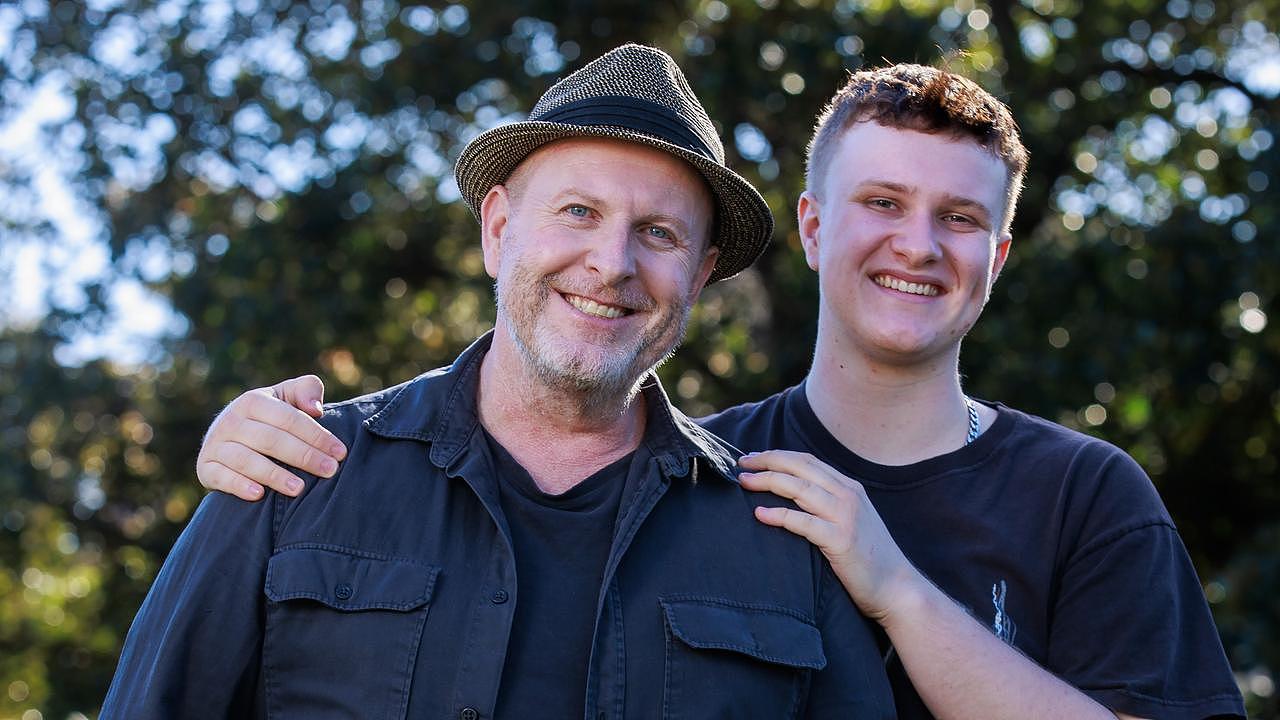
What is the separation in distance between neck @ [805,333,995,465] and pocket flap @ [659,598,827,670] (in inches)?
28.5

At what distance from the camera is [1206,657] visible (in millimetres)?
3055

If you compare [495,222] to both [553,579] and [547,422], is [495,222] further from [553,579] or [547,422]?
[553,579]

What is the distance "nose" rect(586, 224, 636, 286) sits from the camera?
2.87 meters

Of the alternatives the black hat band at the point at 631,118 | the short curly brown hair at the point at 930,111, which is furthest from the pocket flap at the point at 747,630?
the short curly brown hair at the point at 930,111

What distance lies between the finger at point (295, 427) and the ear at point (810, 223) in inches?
58.7

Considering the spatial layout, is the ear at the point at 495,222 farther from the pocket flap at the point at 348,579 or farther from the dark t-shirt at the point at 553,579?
the pocket flap at the point at 348,579

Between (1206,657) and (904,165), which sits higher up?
(904,165)

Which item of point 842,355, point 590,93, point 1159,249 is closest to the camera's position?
point 590,93

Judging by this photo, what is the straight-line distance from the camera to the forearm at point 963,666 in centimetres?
285

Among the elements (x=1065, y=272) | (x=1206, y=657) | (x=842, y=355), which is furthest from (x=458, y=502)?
(x=1065, y=272)

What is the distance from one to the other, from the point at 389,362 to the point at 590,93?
27.8ft

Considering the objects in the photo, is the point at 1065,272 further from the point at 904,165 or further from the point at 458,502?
the point at 458,502

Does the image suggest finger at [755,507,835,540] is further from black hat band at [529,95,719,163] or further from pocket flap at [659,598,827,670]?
black hat band at [529,95,719,163]

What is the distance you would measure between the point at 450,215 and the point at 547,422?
343 inches
